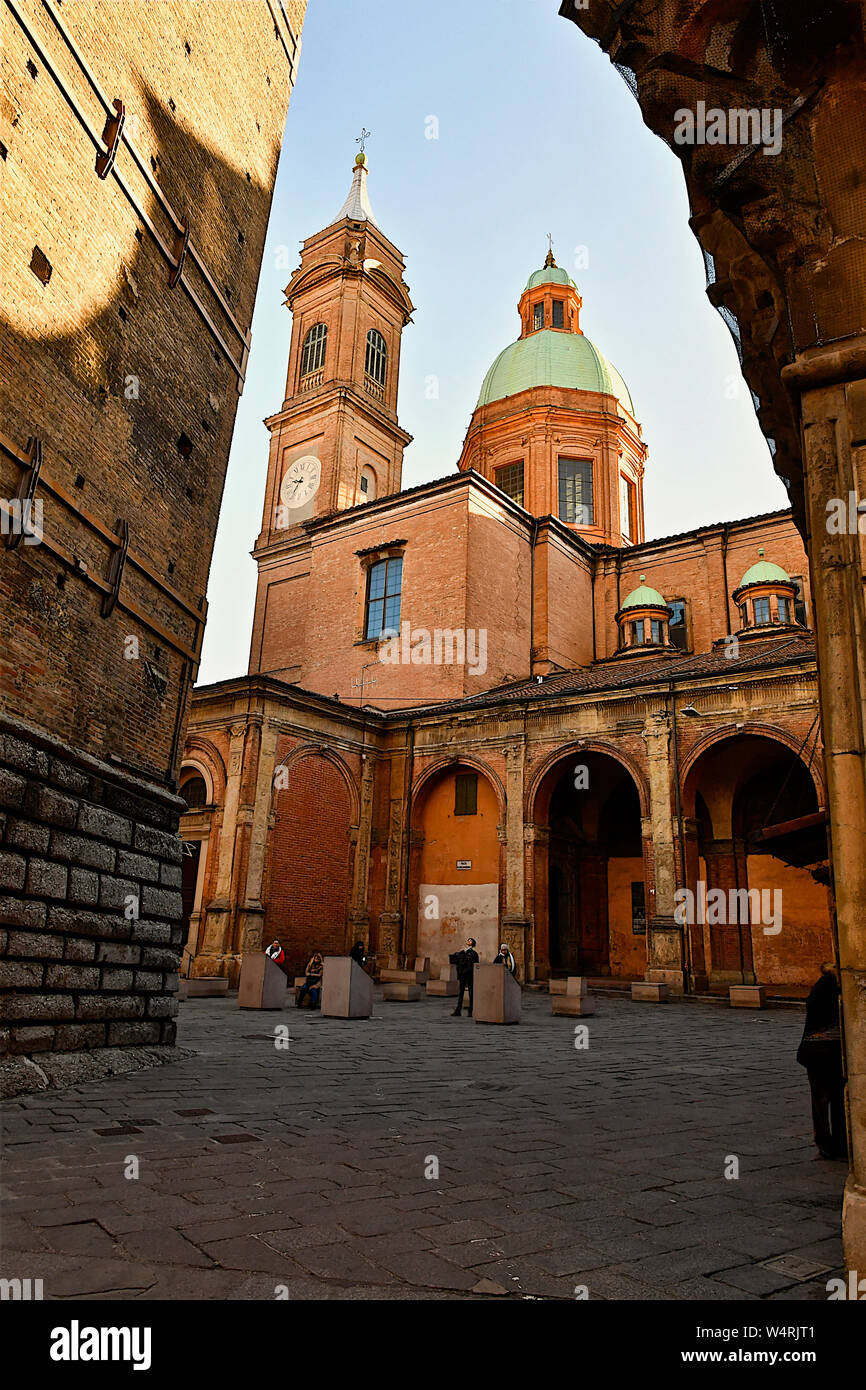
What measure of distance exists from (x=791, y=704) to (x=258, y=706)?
490 inches

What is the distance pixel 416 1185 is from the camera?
4461mm

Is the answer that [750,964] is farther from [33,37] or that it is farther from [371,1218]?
[33,37]

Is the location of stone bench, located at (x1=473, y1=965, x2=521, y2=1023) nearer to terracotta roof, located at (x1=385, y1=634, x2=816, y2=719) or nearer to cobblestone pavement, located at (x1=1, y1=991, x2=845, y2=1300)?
cobblestone pavement, located at (x1=1, y1=991, x2=845, y2=1300)

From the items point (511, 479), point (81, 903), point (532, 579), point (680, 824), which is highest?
point (511, 479)

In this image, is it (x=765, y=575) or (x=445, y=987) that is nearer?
(x=445, y=987)

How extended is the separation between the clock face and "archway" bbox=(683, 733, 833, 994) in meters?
19.5

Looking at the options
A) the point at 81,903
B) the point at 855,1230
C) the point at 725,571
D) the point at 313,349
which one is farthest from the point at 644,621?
the point at 855,1230

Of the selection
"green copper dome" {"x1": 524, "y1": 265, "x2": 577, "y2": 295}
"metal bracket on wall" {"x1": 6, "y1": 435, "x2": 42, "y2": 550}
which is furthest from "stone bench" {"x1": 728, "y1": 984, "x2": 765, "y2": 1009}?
"green copper dome" {"x1": 524, "y1": 265, "x2": 577, "y2": 295}

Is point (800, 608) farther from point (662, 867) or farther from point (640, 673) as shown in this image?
point (662, 867)

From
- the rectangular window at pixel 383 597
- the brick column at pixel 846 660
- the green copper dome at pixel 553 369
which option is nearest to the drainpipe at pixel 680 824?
the rectangular window at pixel 383 597

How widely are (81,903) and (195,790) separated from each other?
15603mm

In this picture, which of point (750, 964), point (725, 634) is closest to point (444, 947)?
point (750, 964)

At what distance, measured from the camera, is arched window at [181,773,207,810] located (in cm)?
2302

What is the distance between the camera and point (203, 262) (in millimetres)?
10969
